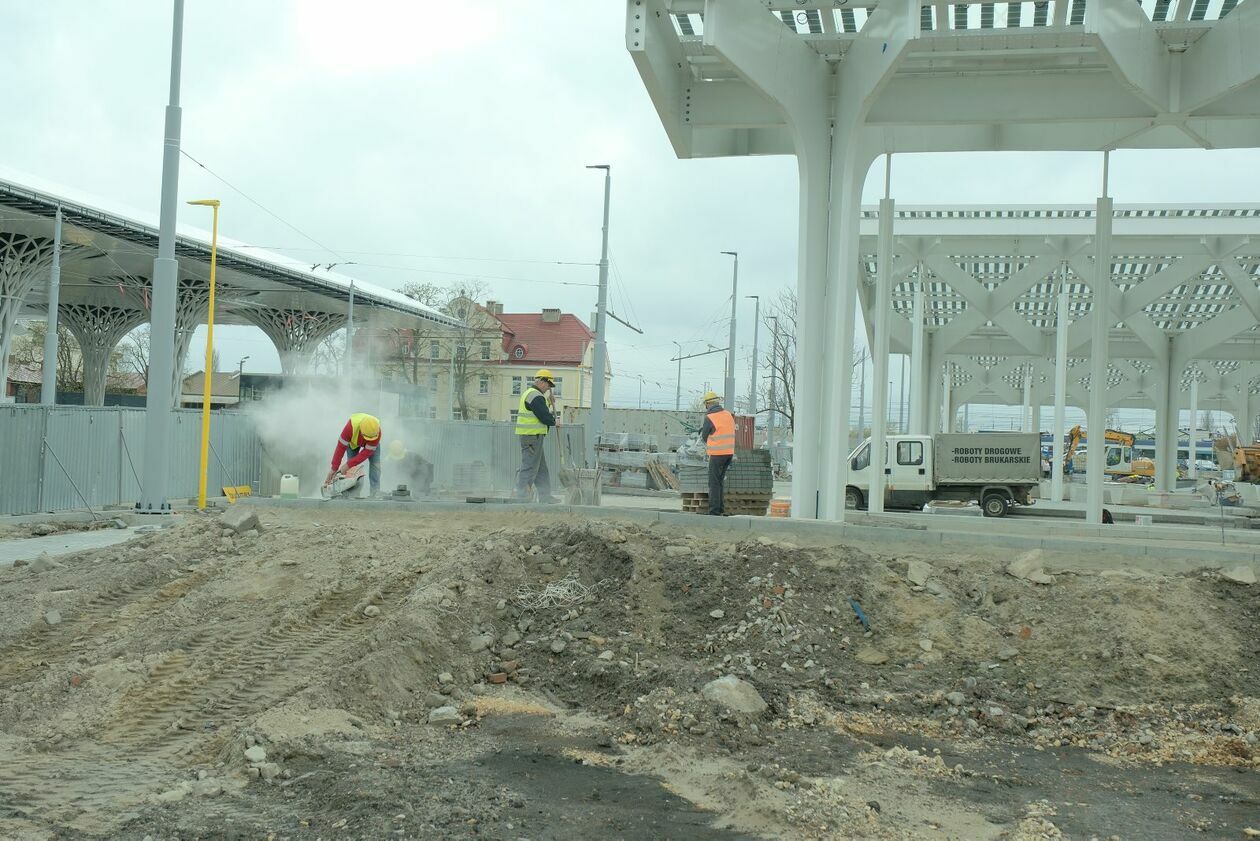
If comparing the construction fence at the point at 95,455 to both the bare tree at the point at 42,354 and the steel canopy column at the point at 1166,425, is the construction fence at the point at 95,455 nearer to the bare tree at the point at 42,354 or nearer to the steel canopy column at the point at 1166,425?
the steel canopy column at the point at 1166,425

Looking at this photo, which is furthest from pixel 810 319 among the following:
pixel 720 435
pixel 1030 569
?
pixel 1030 569

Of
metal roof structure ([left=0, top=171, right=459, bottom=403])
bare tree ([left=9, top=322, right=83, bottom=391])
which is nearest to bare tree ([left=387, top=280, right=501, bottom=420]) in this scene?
metal roof structure ([left=0, top=171, right=459, bottom=403])

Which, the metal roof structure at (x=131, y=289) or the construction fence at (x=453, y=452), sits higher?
the metal roof structure at (x=131, y=289)

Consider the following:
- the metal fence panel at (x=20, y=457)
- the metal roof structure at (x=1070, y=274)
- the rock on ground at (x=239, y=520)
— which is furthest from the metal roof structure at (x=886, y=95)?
the metal fence panel at (x=20, y=457)

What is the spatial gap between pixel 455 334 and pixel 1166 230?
1564 inches

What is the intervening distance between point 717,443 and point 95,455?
554 inches

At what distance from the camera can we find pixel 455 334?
56156 mm

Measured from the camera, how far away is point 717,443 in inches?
558

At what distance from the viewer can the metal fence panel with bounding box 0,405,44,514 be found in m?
18.8

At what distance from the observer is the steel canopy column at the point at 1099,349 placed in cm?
1634

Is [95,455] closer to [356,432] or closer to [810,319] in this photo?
[356,432]

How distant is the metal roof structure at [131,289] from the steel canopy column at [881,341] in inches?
890

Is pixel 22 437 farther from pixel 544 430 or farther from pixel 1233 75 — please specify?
pixel 1233 75

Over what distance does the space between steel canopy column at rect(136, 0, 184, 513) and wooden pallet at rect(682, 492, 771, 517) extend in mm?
9190
